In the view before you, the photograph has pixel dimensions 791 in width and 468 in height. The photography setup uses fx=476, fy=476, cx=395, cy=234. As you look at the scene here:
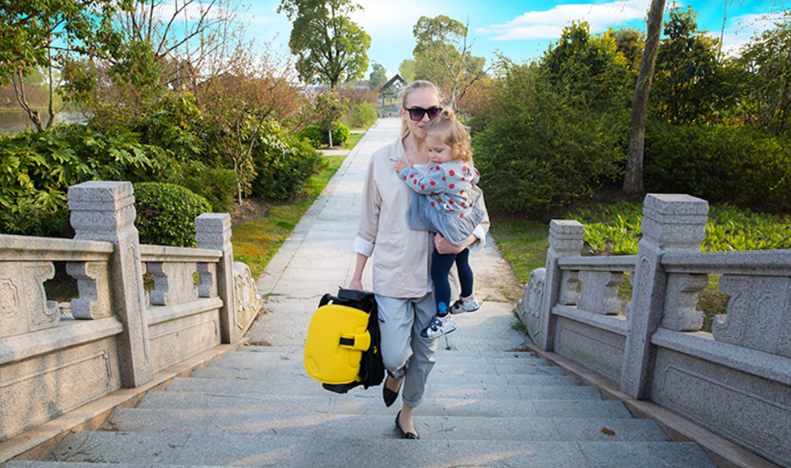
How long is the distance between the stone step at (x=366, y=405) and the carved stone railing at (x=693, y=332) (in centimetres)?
34

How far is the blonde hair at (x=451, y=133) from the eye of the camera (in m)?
2.49

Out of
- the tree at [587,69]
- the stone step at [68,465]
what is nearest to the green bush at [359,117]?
the tree at [587,69]

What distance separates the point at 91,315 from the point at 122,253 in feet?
1.34

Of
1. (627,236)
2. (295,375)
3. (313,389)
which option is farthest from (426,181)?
(627,236)

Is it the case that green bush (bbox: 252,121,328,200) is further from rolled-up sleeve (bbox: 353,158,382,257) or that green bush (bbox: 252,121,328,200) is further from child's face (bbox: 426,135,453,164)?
child's face (bbox: 426,135,453,164)

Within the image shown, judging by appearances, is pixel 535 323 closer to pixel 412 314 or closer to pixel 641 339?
pixel 641 339

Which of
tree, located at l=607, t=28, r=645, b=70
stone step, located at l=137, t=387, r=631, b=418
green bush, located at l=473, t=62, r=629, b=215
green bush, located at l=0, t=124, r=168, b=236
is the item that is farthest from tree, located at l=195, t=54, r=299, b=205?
tree, located at l=607, t=28, r=645, b=70

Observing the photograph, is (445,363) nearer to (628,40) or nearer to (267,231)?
(267,231)

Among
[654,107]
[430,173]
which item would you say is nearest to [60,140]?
[430,173]

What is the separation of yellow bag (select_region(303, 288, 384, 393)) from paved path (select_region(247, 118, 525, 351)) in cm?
336

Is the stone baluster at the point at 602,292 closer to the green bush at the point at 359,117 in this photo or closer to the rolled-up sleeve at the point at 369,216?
the rolled-up sleeve at the point at 369,216

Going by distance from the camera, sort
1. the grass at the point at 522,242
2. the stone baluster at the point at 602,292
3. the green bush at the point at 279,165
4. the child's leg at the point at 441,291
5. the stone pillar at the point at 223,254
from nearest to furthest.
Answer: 1. the child's leg at the point at 441,291
2. the stone baluster at the point at 602,292
3. the stone pillar at the point at 223,254
4. the grass at the point at 522,242
5. the green bush at the point at 279,165

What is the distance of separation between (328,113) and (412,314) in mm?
20561

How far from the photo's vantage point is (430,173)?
2.49m
